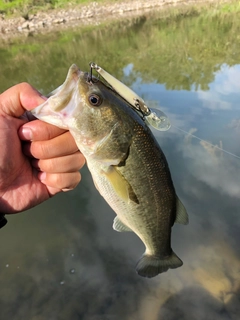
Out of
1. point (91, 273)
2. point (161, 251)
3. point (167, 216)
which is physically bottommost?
point (91, 273)

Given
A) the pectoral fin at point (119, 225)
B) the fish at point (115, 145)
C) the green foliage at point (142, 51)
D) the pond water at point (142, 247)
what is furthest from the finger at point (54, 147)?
the green foliage at point (142, 51)

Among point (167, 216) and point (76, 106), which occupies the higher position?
point (76, 106)

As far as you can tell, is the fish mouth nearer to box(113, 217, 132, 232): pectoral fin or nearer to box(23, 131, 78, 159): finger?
box(23, 131, 78, 159): finger

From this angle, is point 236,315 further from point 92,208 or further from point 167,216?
point 92,208

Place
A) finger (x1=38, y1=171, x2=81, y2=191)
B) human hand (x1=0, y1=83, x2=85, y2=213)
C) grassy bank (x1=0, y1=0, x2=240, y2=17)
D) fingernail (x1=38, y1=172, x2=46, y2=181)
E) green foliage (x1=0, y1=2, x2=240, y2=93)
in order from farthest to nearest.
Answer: grassy bank (x1=0, y1=0, x2=240, y2=17) < green foliage (x1=0, y1=2, x2=240, y2=93) < fingernail (x1=38, y1=172, x2=46, y2=181) < finger (x1=38, y1=171, x2=81, y2=191) < human hand (x1=0, y1=83, x2=85, y2=213)

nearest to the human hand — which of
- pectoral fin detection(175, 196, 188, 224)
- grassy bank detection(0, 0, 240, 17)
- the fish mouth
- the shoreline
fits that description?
the fish mouth

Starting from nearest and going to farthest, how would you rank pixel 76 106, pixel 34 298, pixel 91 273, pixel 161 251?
pixel 76 106 → pixel 161 251 → pixel 34 298 → pixel 91 273

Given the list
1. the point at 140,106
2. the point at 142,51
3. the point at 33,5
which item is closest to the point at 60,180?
the point at 140,106

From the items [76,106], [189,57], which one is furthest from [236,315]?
[189,57]
